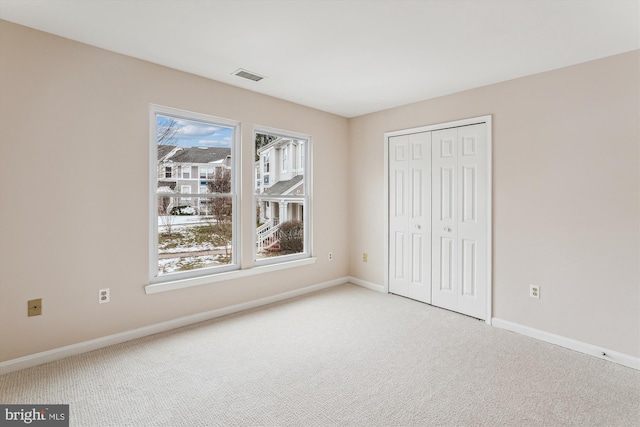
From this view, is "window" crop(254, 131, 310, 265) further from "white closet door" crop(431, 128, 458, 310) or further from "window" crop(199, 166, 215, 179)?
"white closet door" crop(431, 128, 458, 310)

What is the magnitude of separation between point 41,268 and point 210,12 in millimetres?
2235

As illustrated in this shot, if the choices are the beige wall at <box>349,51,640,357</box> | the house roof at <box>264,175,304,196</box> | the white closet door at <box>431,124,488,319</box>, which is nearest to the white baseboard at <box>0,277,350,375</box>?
the house roof at <box>264,175,304,196</box>

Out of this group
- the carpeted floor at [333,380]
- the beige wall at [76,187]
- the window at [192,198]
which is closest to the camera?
the carpeted floor at [333,380]

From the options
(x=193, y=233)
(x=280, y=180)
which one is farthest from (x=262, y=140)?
(x=193, y=233)

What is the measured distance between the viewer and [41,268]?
2.41 m

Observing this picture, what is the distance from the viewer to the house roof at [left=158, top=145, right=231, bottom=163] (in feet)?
10.5

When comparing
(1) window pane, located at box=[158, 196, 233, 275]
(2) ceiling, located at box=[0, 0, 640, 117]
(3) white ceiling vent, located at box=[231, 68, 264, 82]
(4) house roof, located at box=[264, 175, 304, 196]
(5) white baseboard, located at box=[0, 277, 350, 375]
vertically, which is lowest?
(5) white baseboard, located at box=[0, 277, 350, 375]

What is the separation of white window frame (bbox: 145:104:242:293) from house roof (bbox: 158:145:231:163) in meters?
0.09

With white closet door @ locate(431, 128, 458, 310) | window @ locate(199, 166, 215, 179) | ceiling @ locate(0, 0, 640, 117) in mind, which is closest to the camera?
ceiling @ locate(0, 0, 640, 117)

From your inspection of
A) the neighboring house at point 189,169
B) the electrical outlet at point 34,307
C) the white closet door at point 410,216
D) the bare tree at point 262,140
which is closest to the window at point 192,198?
the neighboring house at point 189,169

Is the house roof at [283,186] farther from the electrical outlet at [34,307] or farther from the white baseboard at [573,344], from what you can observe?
the white baseboard at [573,344]

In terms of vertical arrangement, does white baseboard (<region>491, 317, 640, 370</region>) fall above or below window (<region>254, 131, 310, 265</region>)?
below

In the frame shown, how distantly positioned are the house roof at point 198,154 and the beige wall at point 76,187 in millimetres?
325

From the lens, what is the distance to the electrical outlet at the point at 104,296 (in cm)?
269
